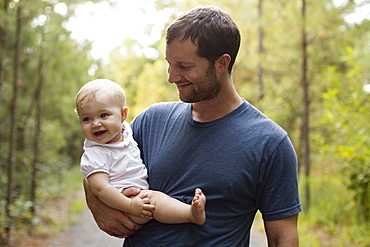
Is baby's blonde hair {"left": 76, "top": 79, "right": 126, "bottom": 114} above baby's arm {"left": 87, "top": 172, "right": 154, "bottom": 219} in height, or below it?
above

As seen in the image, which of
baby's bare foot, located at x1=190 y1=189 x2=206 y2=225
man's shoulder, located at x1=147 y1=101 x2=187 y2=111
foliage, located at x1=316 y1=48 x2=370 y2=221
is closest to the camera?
baby's bare foot, located at x1=190 y1=189 x2=206 y2=225

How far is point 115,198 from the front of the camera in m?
1.83

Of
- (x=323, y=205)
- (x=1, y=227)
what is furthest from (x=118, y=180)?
(x=323, y=205)

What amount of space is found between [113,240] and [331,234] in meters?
4.08

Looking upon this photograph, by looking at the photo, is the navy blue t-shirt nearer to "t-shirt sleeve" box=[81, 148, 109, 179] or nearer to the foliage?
"t-shirt sleeve" box=[81, 148, 109, 179]

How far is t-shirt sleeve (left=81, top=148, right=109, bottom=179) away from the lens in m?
1.87

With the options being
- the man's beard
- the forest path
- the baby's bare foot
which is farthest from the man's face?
the forest path

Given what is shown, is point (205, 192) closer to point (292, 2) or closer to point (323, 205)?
point (323, 205)

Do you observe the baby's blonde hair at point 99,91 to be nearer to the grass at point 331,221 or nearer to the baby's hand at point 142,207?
the baby's hand at point 142,207

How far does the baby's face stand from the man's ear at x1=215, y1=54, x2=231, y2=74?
561 millimetres

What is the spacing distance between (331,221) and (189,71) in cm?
635

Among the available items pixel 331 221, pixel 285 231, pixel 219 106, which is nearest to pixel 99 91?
pixel 219 106

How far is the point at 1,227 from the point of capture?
628 centimetres

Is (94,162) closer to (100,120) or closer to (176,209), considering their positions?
(100,120)
